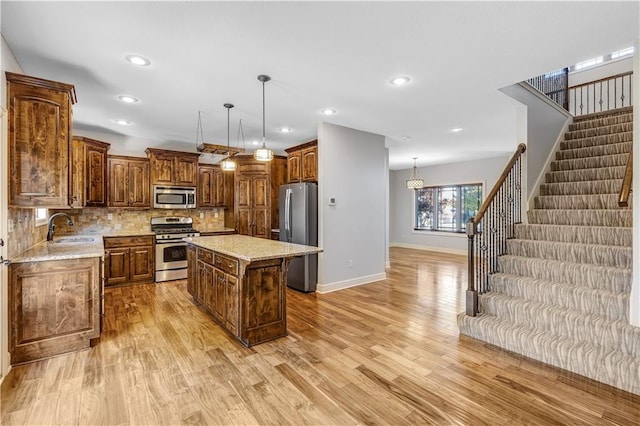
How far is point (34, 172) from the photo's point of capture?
8.53 feet

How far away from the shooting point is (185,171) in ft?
19.6

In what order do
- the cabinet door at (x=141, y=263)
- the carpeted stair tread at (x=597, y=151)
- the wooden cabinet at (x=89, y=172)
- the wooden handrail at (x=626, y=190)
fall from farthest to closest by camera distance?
the cabinet door at (x=141, y=263) < the wooden cabinet at (x=89, y=172) < the carpeted stair tread at (x=597, y=151) < the wooden handrail at (x=626, y=190)

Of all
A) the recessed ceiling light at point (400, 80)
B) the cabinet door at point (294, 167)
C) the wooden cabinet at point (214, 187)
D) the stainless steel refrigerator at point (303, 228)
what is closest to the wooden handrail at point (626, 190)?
the recessed ceiling light at point (400, 80)

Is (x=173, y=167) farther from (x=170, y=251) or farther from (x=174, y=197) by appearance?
(x=170, y=251)

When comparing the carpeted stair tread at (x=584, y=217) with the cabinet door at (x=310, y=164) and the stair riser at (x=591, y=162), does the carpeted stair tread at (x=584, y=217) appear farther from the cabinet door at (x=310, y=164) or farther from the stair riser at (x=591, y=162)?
the cabinet door at (x=310, y=164)

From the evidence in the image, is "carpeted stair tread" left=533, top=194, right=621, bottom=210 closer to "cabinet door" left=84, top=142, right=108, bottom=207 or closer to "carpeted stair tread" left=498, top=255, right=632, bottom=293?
"carpeted stair tread" left=498, top=255, right=632, bottom=293

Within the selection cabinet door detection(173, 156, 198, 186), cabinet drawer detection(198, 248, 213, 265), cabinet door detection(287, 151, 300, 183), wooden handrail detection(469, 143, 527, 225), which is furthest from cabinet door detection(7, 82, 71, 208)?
wooden handrail detection(469, 143, 527, 225)

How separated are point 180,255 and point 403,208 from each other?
7364mm

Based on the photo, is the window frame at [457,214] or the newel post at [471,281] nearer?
the newel post at [471,281]

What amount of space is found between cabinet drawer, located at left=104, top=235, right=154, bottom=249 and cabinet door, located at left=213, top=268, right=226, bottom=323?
272cm

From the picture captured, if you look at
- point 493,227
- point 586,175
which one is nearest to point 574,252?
point 493,227

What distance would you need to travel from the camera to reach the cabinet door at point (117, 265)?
5.04 meters

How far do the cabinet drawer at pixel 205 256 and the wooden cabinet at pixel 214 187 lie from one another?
9.13ft

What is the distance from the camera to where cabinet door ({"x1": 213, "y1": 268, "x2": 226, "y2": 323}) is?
3.21 metres
